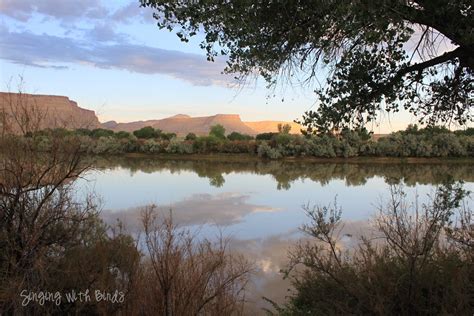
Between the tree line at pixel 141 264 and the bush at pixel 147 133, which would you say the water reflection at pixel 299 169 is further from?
the tree line at pixel 141 264

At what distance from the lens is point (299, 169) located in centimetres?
3822

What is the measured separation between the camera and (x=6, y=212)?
689cm

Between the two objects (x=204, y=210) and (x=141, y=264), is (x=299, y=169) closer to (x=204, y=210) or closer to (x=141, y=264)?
(x=204, y=210)

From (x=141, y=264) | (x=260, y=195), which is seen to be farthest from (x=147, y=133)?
(x=141, y=264)

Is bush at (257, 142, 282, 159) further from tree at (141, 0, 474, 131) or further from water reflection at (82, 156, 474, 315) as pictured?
tree at (141, 0, 474, 131)

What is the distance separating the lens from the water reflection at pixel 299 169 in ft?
101

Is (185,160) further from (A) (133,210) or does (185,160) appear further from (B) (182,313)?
(B) (182,313)

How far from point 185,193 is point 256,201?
4.55 metres

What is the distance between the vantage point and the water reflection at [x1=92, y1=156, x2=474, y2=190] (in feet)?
101

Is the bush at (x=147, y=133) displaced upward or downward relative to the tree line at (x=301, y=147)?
upward

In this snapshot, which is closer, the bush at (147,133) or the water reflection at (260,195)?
the water reflection at (260,195)

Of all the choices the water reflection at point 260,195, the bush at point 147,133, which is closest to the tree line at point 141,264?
the water reflection at point 260,195

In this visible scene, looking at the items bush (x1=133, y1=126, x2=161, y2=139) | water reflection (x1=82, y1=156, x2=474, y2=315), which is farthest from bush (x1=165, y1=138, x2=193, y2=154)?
bush (x1=133, y1=126, x2=161, y2=139)

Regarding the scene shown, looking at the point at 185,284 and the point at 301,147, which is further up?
the point at 301,147
